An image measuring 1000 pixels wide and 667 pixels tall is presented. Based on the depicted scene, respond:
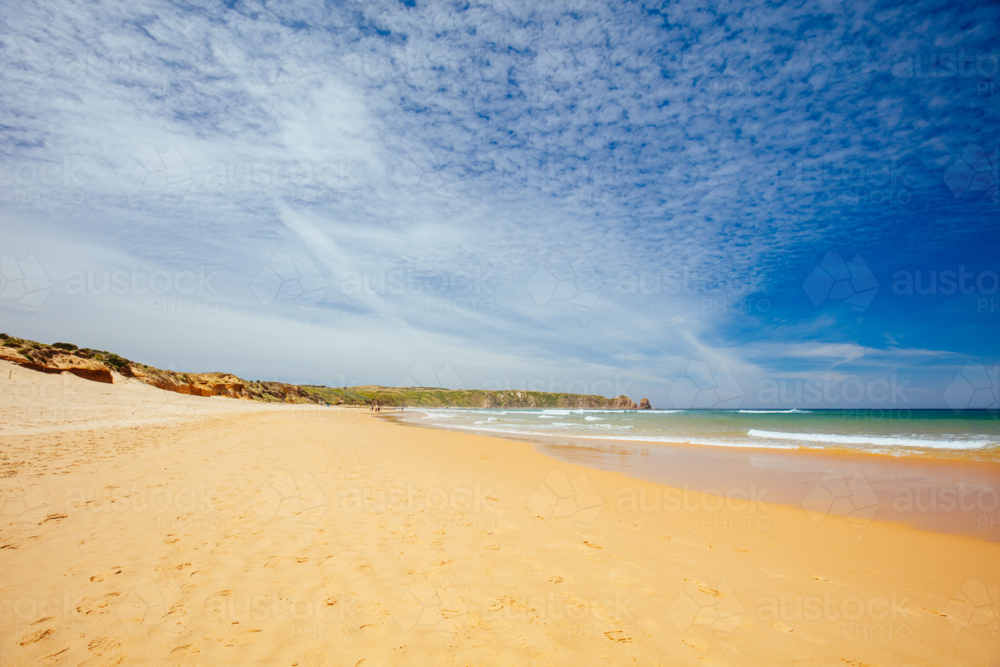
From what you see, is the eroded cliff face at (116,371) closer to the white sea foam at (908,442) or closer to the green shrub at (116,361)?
the green shrub at (116,361)

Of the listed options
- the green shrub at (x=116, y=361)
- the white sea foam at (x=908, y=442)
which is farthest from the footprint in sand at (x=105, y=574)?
the green shrub at (x=116, y=361)

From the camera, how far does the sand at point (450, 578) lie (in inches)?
113

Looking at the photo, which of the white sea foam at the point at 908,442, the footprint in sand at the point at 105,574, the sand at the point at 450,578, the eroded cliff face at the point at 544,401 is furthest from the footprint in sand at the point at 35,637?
Result: the eroded cliff face at the point at 544,401

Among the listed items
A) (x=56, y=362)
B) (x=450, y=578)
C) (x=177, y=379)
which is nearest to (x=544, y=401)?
(x=177, y=379)

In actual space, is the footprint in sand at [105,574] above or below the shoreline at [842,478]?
below

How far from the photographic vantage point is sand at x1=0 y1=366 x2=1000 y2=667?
2871 mm

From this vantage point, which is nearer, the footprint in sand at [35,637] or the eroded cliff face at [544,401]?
the footprint in sand at [35,637]

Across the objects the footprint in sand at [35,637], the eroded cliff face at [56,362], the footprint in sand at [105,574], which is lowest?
the footprint in sand at [105,574]

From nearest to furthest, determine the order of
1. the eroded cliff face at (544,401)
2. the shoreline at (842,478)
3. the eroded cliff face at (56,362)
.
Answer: the shoreline at (842,478) < the eroded cliff face at (56,362) < the eroded cliff face at (544,401)

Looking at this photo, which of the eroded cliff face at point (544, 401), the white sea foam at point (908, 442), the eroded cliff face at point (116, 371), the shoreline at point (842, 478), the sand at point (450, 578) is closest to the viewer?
the sand at point (450, 578)

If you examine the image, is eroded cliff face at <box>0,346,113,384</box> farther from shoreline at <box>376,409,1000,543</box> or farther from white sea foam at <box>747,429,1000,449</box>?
white sea foam at <box>747,429,1000,449</box>

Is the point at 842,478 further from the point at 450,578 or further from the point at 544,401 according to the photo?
the point at 544,401

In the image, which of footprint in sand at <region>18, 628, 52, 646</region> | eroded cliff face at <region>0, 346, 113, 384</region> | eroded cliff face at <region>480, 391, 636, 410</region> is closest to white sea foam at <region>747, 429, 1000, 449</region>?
footprint in sand at <region>18, 628, 52, 646</region>

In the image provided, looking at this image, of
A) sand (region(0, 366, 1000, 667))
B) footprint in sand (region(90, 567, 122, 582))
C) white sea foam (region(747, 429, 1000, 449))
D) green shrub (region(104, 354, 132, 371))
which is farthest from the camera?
green shrub (region(104, 354, 132, 371))
